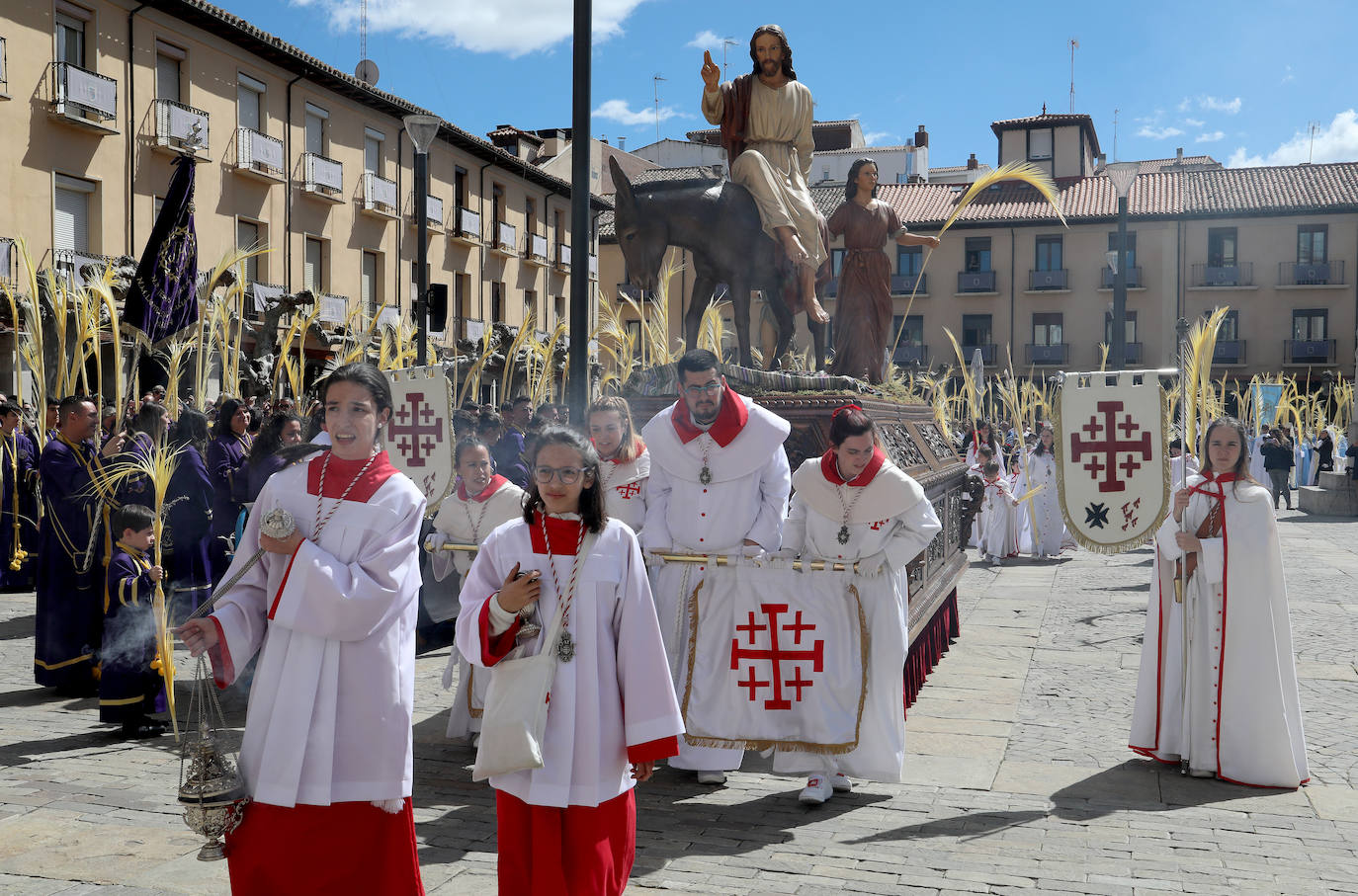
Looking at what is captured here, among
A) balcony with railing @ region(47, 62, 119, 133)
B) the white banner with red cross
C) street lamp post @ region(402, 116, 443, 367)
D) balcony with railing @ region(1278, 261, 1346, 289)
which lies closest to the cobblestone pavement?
the white banner with red cross

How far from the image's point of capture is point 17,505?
1084cm

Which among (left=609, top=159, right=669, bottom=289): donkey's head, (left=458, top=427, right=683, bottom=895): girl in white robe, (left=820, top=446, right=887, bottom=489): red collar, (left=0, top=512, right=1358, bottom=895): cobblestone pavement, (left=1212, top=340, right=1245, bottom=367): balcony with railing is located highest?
(left=1212, top=340, right=1245, bottom=367): balcony with railing

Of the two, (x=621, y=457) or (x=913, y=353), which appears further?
(x=913, y=353)

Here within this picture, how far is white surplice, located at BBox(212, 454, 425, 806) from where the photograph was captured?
338cm

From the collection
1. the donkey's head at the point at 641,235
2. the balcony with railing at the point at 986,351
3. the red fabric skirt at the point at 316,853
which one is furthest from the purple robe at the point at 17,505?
the balcony with railing at the point at 986,351

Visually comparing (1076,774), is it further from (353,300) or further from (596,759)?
(353,300)

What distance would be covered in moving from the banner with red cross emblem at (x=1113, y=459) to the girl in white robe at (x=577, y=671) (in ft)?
10.1

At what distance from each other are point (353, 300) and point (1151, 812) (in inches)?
1024

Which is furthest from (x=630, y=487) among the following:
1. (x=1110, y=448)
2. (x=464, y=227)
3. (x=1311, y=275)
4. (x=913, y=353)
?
(x=1311, y=275)

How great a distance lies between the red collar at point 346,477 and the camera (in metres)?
3.57

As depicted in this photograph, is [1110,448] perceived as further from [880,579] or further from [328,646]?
[328,646]

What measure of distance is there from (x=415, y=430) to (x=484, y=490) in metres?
0.70

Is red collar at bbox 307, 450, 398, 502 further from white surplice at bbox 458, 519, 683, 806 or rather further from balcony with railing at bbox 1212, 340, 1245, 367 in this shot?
balcony with railing at bbox 1212, 340, 1245, 367

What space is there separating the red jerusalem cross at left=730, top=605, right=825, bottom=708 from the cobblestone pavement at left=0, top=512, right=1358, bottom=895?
1.47ft
